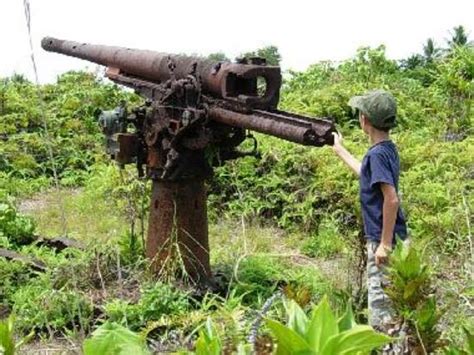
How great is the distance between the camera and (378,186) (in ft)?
14.0

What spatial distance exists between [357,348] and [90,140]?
438 inches

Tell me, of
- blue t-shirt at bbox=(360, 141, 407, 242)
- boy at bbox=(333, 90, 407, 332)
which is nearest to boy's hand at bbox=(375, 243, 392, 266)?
boy at bbox=(333, 90, 407, 332)

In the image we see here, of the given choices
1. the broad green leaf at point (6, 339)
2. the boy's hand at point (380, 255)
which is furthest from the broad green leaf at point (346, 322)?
the boy's hand at point (380, 255)

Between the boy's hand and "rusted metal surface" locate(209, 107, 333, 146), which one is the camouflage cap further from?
the boy's hand

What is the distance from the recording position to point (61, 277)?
5.69 meters

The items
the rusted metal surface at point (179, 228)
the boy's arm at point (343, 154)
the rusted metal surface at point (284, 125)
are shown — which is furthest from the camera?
the rusted metal surface at point (179, 228)

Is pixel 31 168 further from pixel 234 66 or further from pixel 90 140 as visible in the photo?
pixel 234 66

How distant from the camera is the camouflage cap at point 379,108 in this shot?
167 inches

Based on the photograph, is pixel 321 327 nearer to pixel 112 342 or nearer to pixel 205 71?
pixel 112 342

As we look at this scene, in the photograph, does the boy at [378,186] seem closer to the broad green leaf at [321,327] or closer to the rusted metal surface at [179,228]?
the rusted metal surface at [179,228]

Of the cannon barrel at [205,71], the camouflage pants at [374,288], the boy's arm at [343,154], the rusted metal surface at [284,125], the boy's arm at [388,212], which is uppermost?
the cannon barrel at [205,71]

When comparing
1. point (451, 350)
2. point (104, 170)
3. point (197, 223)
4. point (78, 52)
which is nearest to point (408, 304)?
point (451, 350)

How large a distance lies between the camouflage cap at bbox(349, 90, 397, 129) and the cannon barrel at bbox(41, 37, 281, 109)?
81 cm

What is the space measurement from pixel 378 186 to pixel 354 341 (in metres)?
2.90
